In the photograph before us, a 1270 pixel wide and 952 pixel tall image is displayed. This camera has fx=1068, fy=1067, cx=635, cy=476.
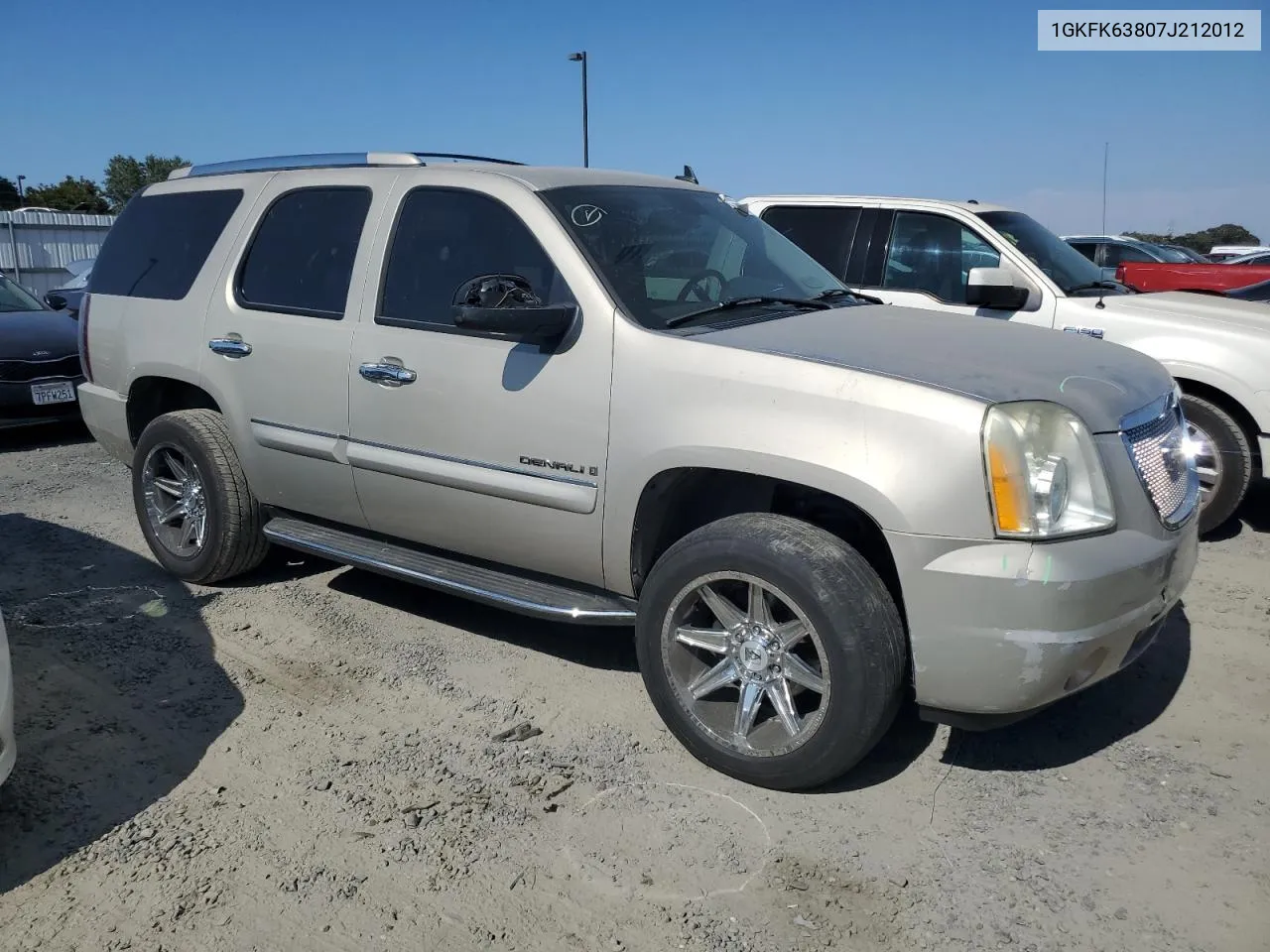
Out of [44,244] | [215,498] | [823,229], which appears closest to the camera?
[215,498]

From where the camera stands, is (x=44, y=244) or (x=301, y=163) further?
(x=44, y=244)

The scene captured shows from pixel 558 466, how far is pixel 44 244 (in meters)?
22.5

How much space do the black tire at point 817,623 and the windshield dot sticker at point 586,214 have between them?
1.27 meters

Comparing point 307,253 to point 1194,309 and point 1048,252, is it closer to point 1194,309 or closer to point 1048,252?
point 1048,252

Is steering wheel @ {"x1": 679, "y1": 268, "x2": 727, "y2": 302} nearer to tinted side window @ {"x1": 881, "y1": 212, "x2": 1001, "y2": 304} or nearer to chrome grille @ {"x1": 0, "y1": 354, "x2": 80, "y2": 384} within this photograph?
tinted side window @ {"x1": 881, "y1": 212, "x2": 1001, "y2": 304}

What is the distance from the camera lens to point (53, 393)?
28.7ft

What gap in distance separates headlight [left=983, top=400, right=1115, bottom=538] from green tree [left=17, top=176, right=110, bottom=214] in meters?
59.5

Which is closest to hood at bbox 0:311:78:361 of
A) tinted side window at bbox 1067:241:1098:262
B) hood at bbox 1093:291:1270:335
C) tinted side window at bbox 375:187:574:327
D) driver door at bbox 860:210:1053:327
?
tinted side window at bbox 375:187:574:327

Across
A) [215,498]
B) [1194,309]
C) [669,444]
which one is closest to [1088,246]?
[1194,309]

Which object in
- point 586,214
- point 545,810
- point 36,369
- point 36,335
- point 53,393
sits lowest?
point 545,810

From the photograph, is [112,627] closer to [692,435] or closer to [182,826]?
[182,826]

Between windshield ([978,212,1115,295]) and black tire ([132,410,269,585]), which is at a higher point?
windshield ([978,212,1115,295])

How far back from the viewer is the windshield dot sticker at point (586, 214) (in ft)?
12.8

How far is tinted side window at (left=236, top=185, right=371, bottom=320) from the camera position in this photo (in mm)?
4434
